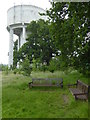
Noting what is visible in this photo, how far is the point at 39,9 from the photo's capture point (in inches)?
1261

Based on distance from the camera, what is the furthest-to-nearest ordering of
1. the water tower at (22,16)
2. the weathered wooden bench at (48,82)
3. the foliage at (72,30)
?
the water tower at (22,16) → the weathered wooden bench at (48,82) → the foliage at (72,30)

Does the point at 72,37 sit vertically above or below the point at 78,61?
above

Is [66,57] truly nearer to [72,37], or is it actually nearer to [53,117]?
[72,37]

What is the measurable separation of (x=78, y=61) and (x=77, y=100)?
3.61m

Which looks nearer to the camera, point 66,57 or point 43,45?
point 66,57

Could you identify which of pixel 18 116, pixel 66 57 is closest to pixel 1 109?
pixel 18 116

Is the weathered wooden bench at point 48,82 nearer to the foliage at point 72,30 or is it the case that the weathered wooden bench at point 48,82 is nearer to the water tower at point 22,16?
the foliage at point 72,30

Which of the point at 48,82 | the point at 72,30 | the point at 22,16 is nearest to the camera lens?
the point at 72,30

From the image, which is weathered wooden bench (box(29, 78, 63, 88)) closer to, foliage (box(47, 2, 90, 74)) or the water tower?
foliage (box(47, 2, 90, 74))

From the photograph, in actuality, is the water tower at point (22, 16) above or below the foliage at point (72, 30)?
above

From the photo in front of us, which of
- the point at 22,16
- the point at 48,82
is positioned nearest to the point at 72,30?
the point at 48,82

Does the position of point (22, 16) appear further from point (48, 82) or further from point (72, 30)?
point (72, 30)

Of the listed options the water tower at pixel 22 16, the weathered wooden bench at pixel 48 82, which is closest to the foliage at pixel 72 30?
the weathered wooden bench at pixel 48 82

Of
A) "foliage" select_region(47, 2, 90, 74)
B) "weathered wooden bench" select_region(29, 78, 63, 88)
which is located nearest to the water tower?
"weathered wooden bench" select_region(29, 78, 63, 88)
